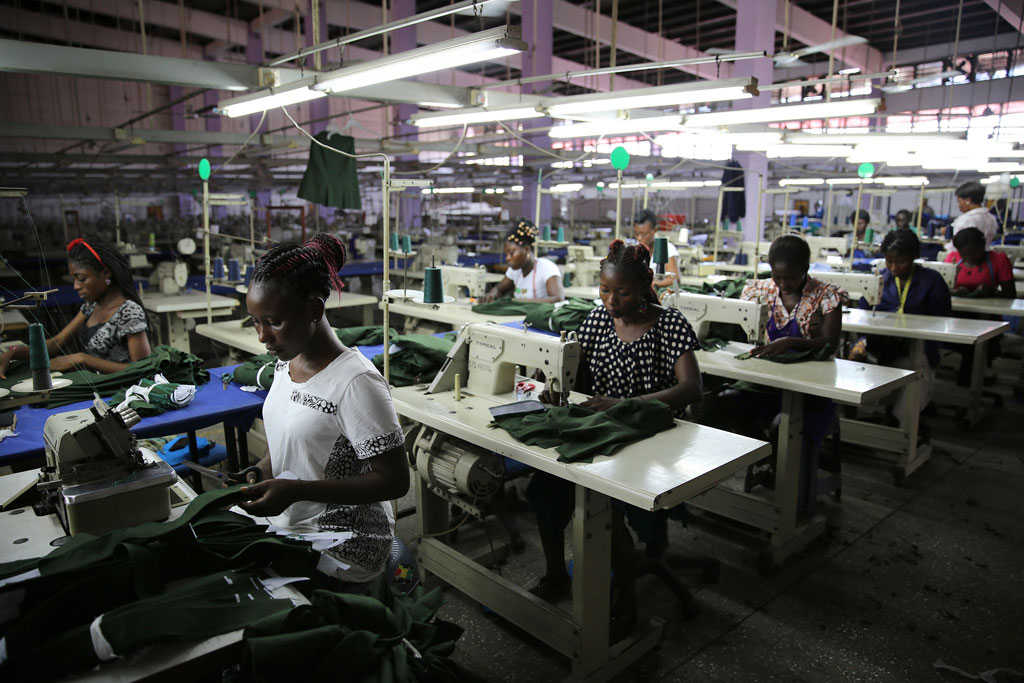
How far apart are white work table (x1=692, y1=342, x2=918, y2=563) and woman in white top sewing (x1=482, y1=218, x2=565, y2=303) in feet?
Answer: 7.27

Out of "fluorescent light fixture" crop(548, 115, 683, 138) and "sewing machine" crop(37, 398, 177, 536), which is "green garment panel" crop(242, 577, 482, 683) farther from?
"fluorescent light fixture" crop(548, 115, 683, 138)

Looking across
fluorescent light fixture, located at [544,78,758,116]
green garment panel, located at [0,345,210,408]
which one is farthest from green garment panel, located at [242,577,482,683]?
fluorescent light fixture, located at [544,78,758,116]

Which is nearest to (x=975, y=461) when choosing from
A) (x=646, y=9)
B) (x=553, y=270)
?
(x=553, y=270)

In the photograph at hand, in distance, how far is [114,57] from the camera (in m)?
3.46

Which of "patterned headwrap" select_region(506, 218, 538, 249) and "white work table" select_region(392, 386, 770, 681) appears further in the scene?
"patterned headwrap" select_region(506, 218, 538, 249)

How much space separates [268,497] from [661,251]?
14.8ft

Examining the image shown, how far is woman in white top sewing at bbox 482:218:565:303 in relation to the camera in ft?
17.6

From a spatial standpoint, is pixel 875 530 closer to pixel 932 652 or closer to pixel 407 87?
pixel 932 652

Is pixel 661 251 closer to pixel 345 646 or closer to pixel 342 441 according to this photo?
pixel 342 441

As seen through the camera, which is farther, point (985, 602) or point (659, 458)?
point (985, 602)

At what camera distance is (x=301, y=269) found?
171 cm

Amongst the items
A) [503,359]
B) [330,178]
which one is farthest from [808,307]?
[330,178]

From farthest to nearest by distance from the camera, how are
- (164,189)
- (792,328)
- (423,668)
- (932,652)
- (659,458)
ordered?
(164,189), (792,328), (932,652), (659,458), (423,668)

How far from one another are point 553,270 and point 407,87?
1.86 metres
